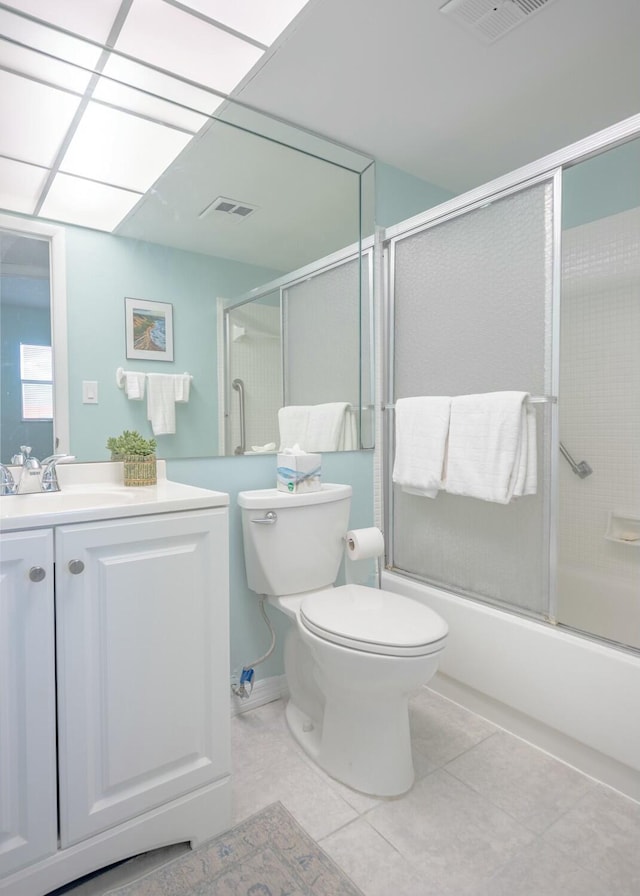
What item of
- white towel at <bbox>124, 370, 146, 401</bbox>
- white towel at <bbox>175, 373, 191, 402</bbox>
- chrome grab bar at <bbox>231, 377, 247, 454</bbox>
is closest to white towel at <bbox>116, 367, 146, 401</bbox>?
white towel at <bbox>124, 370, 146, 401</bbox>

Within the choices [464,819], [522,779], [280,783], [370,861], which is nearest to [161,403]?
[280,783]

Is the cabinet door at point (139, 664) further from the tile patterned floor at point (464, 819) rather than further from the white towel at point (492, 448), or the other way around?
the white towel at point (492, 448)

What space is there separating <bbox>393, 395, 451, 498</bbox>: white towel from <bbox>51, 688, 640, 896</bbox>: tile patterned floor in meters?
0.87

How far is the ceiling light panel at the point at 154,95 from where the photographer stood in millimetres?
1534

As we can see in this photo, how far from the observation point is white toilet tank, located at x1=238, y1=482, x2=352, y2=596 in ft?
5.41

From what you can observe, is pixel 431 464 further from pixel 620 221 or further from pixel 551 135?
pixel 551 135

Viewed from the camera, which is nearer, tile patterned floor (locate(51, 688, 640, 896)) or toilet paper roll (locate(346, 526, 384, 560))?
tile patterned floor (locate(51, 688, 640, 896))

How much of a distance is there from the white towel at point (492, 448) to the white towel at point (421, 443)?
5 cm

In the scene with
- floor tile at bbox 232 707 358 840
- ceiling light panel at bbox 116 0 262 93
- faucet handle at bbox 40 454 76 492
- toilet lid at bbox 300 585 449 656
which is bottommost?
floor tile at bbox 232 707 358 840

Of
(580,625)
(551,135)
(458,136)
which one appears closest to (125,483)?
(580,625)

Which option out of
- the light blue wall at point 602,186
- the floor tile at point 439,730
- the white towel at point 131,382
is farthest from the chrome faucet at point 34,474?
the light blue wall at point 602,186

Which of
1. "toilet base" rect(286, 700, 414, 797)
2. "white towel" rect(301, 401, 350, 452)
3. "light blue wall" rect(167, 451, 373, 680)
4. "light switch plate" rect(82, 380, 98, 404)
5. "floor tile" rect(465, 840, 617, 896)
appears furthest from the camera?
"white towel" rect(301, 401, 350, 452)

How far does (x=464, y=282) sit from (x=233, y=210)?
879mm

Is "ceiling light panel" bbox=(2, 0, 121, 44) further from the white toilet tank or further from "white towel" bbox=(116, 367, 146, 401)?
the white toilet tank
